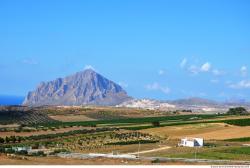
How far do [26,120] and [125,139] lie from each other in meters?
57.4

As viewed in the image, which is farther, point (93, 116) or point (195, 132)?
point (93, 116)

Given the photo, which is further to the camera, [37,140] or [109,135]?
[109,135]

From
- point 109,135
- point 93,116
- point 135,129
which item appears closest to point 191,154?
point 109,135

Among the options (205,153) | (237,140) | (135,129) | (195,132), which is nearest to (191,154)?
(205,153)

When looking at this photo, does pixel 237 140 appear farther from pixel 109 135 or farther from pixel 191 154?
pixel 191 154

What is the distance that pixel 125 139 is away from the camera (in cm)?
7925

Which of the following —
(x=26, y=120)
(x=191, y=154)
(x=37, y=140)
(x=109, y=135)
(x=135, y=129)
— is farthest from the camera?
(x=26, y=120)

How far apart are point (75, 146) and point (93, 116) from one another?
8110 cm

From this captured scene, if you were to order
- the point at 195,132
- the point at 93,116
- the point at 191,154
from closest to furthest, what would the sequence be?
the point at 191,154 < the point at 195,132 < the point at 93,116

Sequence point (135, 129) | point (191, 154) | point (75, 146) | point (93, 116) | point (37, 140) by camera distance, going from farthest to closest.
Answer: point (93, 116)
point (135, 129)
point (37, 140)
point (75, 146)
point (191, 154)

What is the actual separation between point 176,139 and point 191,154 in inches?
1052

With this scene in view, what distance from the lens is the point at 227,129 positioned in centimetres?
9256

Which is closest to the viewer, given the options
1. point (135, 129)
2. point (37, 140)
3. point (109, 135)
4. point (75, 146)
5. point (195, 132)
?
point (75, 146)

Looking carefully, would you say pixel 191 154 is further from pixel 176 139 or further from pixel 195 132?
pixel 195 132
